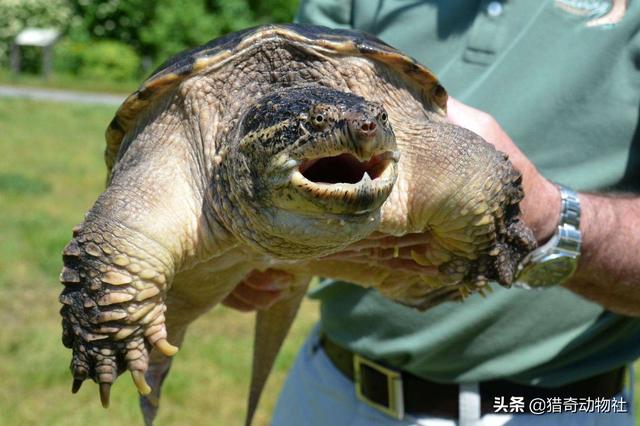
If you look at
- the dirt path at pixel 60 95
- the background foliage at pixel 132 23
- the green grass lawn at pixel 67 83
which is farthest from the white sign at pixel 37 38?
the dirt path at pixel 60 95

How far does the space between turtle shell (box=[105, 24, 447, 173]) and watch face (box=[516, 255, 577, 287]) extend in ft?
1.45

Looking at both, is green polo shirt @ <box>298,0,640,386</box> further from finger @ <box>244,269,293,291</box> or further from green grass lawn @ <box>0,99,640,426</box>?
green grass lawn @ <box>0,99,640,426</box>

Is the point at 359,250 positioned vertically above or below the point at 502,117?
below

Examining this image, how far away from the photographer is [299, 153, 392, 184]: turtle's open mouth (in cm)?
147

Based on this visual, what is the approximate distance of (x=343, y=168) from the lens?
151cm

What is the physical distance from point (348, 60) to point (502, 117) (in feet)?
1.94

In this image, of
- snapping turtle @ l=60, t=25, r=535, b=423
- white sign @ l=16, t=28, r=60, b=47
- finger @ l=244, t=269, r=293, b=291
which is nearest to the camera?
snapping turtle @ l=60, t=25, r=535, b=423

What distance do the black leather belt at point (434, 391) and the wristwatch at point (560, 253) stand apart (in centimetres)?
42

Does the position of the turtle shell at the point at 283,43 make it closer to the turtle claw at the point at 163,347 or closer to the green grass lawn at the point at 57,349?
the turtle claw at the point at 163,347

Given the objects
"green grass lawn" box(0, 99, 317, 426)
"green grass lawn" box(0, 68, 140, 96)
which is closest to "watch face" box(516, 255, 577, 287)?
"green grass lawn" box(0, 99, 317, 426)

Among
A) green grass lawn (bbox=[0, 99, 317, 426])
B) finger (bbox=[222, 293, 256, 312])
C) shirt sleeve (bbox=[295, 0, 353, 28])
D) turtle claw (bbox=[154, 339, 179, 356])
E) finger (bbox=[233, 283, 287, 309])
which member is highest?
shirt sleeve (bbox=[295, 0, 353, 28])

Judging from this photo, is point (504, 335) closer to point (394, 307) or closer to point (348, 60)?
point (394, 307)

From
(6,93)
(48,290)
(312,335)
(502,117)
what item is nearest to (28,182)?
(48,290)

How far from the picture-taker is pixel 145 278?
1588 millimetres
